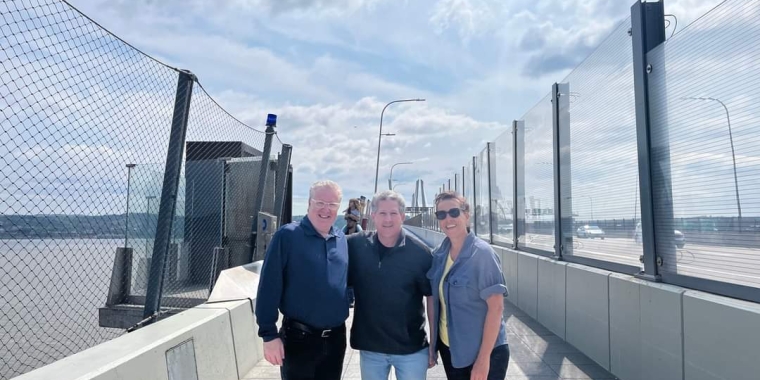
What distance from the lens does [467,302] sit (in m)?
2.83

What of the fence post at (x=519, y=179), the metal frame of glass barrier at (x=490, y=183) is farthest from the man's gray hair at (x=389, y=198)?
the metal frame of glass barrier at (x=490, y=183)

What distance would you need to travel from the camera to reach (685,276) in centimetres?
403

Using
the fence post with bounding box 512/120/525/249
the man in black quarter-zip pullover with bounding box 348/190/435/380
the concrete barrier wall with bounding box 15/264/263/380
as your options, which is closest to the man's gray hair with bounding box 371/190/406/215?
the man in black quarter-zip pullover with bounding box 348/190/435/380

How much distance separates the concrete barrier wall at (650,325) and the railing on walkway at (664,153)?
0.17 meters

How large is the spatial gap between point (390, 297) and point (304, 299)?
50cm

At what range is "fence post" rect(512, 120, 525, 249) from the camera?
366 inches

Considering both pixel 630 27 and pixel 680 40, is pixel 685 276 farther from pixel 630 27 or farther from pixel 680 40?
pixel 630 27

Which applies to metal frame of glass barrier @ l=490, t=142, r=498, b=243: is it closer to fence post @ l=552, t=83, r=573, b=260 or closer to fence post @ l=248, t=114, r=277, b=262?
fence post @ l=552, t=83, r=573, b=260

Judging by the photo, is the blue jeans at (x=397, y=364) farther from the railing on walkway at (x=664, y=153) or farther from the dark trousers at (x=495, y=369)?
the railing on walkway at (x=664, y=153)

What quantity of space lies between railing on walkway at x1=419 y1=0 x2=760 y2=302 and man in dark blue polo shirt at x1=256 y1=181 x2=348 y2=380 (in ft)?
8.69

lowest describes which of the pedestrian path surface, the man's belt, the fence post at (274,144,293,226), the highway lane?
the pedestrian path surface

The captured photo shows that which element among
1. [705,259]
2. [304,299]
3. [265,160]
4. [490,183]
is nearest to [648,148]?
[705,259]

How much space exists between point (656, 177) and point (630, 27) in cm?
151

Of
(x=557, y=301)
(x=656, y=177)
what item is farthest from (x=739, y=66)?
(x=557, y=301)
